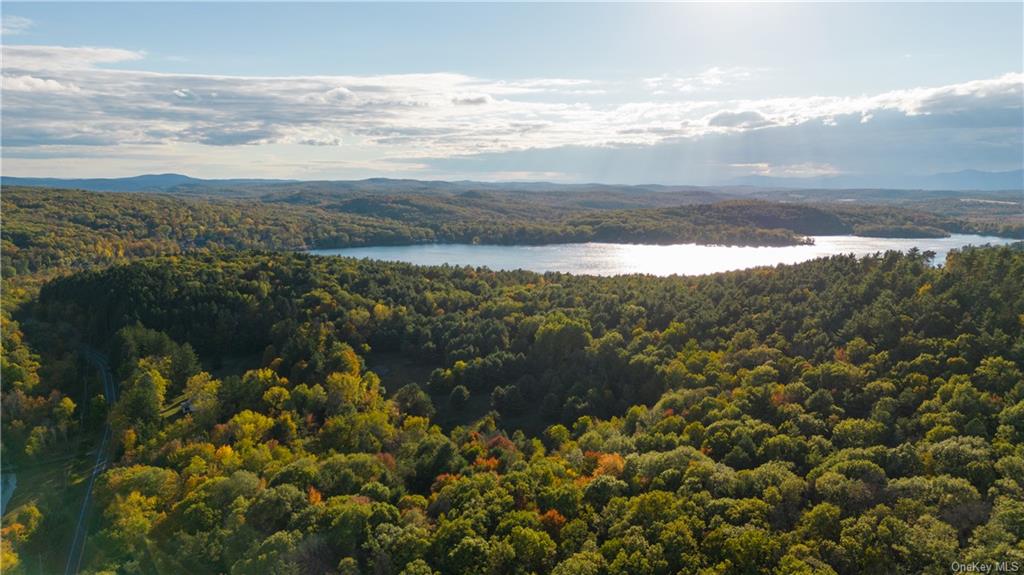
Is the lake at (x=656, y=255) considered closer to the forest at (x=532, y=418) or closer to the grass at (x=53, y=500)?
the forest at (x=532, y=418)

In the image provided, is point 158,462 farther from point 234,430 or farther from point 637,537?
point 637,537

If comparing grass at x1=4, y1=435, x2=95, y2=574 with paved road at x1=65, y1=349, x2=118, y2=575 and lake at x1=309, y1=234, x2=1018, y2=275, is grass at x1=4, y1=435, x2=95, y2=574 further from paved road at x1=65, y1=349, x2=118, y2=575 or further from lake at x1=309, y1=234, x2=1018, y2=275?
lake at x1=309, y1=234, x2=1018, y2=275

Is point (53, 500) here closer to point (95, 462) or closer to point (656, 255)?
point (95, 462)

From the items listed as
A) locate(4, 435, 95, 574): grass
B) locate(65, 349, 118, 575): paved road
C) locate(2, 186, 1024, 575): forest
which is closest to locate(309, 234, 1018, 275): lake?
locate(2, 186, 1024, 575): forest

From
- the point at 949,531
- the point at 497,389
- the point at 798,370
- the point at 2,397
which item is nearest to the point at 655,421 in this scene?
the point at 798,370

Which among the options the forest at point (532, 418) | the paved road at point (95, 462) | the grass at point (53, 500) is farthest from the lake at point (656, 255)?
the grass at point (53, 500)
